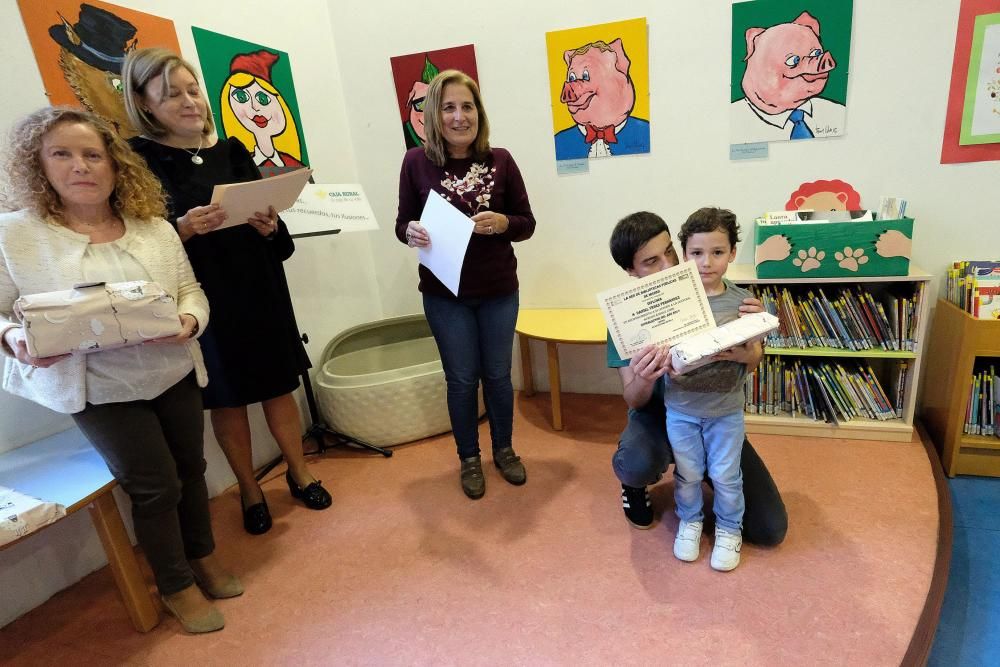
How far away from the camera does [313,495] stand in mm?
2070

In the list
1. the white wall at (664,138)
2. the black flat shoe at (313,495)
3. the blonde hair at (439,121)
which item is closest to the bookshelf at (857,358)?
the white wall at (664,138)

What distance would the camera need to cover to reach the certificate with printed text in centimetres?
138

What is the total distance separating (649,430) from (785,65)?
1.54 m

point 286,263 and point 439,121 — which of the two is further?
point 286,263

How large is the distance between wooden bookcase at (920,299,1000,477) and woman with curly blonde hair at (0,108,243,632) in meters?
2.43

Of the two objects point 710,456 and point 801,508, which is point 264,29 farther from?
point 801,508

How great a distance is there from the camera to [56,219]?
1.29 meters

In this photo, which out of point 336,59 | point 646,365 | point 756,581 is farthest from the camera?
point 336,59

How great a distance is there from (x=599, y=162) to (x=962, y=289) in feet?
4.75

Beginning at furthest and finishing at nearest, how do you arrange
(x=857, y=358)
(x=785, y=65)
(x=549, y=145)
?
(x=549, y=145), (x=857, y=358), (x=785, y=65)

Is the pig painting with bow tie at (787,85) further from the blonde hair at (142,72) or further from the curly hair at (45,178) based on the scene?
the curly hair at (45,178)

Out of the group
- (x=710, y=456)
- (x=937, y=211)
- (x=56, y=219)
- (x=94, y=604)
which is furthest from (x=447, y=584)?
(x=937, y=211)

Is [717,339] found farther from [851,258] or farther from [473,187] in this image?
[851,258]

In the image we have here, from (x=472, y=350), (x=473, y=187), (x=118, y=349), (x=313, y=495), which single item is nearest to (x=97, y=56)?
(x=118, y=349)
